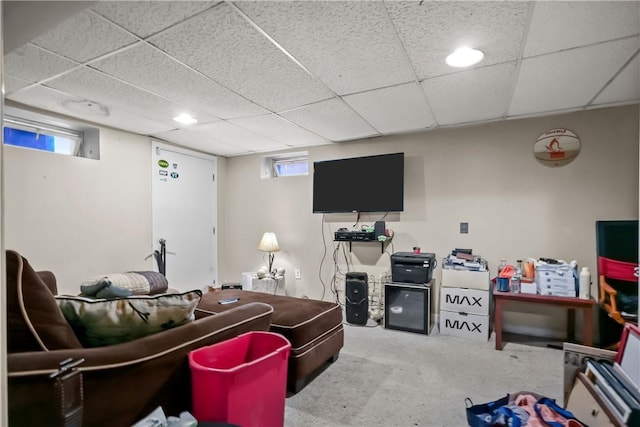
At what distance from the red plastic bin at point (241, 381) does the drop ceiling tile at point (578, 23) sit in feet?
7.02

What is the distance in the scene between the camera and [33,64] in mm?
2078

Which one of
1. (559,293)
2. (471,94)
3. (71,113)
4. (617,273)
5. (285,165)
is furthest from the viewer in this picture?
(285,165)

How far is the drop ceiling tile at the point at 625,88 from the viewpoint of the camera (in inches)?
84.3

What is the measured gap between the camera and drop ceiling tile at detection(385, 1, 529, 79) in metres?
1.51

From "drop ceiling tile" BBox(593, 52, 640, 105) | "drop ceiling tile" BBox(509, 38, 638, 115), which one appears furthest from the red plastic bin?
"drop ceiling tile" BBox(593, 52, 640, 105)

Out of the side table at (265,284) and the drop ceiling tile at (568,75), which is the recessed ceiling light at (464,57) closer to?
the drop ceiling tile at (568,75)

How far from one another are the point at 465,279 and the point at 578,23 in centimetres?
224

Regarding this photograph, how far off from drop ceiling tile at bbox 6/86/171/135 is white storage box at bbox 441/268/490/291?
352 centimetres

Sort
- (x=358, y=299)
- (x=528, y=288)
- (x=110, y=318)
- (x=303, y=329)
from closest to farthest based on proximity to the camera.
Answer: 1. (x=110, y=318)
2. (x=303, y=329)
3. (x=528, y=288)
4. (x=358, y=299)

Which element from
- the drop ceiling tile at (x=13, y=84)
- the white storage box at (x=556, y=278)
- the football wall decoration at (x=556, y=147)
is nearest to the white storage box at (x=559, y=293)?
the white storage box at (x=556, y=278)

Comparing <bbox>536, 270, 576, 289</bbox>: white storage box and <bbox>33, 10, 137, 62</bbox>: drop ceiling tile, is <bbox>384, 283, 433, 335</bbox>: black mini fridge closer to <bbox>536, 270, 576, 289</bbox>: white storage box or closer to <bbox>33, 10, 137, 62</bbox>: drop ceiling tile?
<bbox>536, 270, 576, 289</bbox>: white storage box

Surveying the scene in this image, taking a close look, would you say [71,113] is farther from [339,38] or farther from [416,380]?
[416,380]

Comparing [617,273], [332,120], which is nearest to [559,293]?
[617,273]

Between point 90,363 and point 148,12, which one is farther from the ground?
point 148,12
